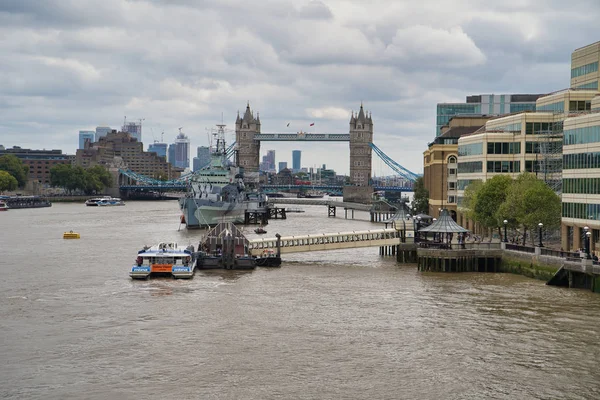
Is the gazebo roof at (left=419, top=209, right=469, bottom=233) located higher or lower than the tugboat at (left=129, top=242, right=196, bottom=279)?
higher

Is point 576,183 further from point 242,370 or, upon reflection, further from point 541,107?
point 242,370

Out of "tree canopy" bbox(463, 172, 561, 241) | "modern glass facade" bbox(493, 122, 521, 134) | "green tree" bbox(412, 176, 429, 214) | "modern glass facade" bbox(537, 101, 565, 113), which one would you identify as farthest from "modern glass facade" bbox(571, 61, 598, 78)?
"green tree" bbox(412, 176, 429, 214)

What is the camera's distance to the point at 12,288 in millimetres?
46125

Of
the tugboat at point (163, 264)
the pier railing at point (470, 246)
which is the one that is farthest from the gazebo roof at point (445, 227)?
the tugboat at point (163, 264)

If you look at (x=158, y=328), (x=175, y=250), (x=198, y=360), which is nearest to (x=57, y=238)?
(x=175, y=250)

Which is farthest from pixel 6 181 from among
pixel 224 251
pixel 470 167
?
pixel 224 251

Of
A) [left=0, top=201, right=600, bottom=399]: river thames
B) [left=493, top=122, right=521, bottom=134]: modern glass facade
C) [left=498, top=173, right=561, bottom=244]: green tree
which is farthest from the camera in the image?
[left=493, top=122, right=521, bottom=134]: modern glass facade

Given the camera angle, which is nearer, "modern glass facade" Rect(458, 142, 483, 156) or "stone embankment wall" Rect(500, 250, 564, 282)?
"stone embankment wall" Rect(500, 250, 564, 282)

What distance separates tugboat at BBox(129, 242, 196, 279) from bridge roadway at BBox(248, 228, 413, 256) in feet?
27.1

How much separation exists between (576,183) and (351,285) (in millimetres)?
13926

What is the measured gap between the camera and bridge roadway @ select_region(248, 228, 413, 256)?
59.2 metres

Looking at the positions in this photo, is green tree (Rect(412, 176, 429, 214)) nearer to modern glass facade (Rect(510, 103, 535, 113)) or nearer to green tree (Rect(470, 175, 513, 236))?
modern glass facade (Rect(510, 103, 535, 113))

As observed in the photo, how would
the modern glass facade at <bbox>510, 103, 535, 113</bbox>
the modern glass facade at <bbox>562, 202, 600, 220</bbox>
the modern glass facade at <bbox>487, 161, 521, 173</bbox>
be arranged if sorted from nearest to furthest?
1. the modern glass facade at <bbox>562, 202, 600, 220</bbox>
2. the modern glass facade at <bbox>487, 161, 521, 173</bbox>
3. the modern glass facade at <bbox>510, 103, 535, 113</bbox>

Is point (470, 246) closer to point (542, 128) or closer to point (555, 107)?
→ point (542, 128)
